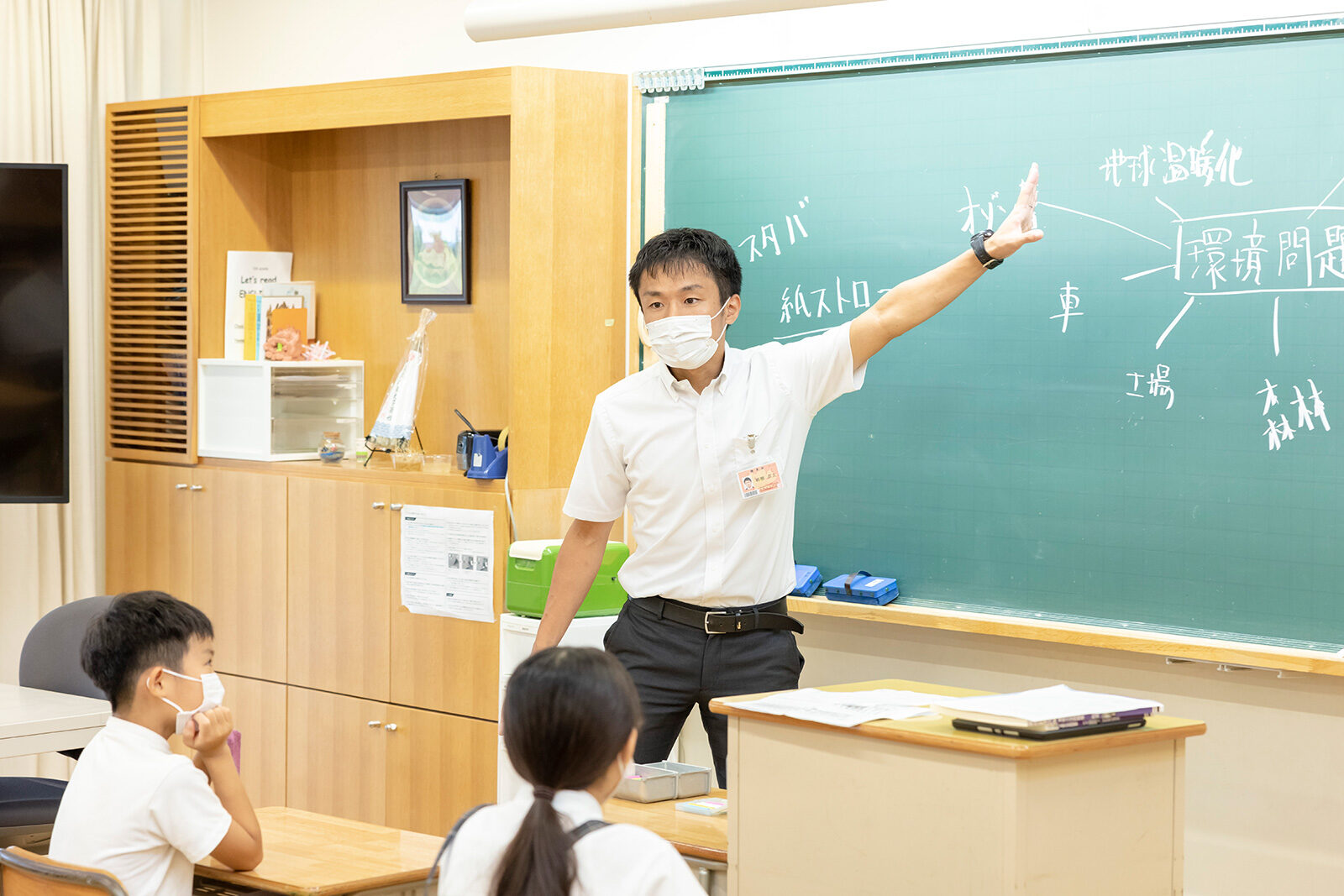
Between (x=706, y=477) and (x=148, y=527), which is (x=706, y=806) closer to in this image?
(x=706, y=477)

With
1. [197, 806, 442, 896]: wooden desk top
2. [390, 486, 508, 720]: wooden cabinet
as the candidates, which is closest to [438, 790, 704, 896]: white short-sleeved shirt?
[197, 806, 442, 896]: wooden desk top

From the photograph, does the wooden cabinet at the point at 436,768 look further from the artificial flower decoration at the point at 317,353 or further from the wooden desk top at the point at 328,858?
the wooden desk top at the point at 328,858

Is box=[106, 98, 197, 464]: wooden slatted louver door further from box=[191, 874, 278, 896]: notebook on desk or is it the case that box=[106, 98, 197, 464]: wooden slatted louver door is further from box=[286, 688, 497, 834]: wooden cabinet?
box=[191, 874, 278, 896]: notebook on desk

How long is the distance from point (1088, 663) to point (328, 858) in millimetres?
1835

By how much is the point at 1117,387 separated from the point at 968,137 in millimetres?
718

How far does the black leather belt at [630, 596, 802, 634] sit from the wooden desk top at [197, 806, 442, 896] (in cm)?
65

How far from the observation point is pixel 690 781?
2.48m

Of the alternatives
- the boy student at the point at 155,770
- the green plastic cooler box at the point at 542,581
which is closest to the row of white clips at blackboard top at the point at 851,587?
the green plastic cooler box at the point at 542,581

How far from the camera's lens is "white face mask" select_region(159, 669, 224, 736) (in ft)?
7.40

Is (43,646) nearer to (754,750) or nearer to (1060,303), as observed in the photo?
(754,750)

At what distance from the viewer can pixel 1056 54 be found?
323 centimetres

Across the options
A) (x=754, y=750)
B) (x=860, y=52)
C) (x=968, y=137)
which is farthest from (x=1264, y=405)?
(x=754, y=750)

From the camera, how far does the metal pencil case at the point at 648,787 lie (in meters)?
2.42

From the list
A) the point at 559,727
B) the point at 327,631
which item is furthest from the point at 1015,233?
the point at 327,631
